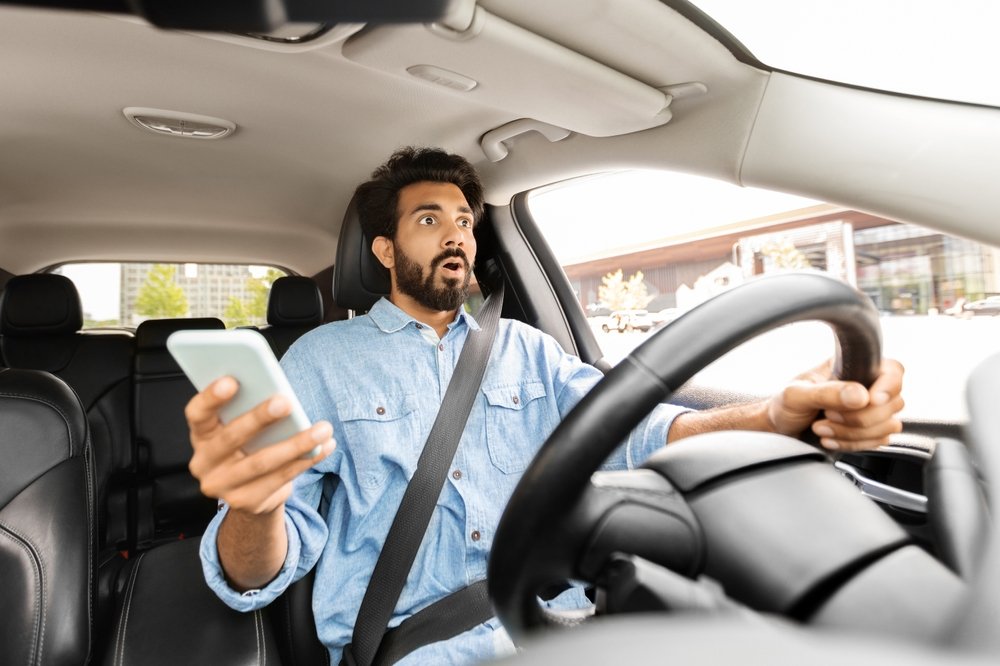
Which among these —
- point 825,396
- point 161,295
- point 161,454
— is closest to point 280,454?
point 825,396

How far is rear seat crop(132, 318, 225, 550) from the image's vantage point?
2439 mm

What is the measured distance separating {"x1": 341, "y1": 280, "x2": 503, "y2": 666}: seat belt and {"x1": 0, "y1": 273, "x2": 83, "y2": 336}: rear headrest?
6.29 feet

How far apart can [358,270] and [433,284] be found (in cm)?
32

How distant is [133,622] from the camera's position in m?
1.18

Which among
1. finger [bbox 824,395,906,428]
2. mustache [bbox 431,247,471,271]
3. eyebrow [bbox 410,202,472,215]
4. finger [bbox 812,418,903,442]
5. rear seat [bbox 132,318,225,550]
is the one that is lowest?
rear seat [bbox 132,318,225,550]

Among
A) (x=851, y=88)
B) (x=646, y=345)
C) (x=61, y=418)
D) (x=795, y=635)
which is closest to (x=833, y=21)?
(x=851, y=88)

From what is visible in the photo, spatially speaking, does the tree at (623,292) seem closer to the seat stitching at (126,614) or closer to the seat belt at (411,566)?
the seat belt at (411,566)

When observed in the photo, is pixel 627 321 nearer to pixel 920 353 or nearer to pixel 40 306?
pixel 920 353

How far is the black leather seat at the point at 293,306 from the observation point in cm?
294

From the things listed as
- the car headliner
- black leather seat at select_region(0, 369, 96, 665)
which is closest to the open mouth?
the car headliner

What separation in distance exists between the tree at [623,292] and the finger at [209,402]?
1397 millimetres

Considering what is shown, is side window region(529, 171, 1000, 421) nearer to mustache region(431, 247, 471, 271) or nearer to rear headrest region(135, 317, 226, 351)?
mustache region(431, 247, 471, 271)

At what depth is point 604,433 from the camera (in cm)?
51

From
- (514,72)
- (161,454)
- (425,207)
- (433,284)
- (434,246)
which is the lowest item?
(161,454)
